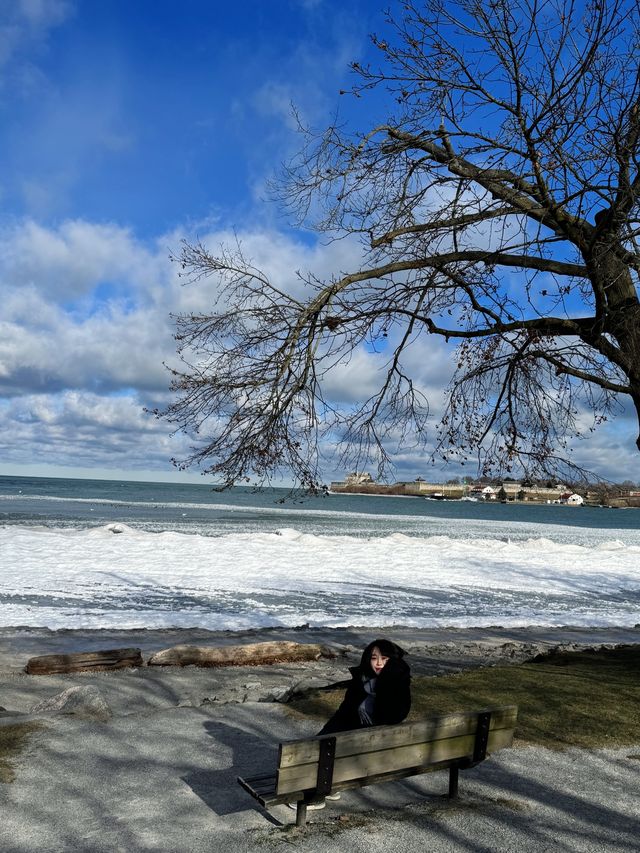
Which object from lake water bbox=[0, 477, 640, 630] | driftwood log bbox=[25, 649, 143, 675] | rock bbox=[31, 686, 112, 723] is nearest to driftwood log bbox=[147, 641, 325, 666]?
driftwood log bbox=[25, 649, 143, 675]

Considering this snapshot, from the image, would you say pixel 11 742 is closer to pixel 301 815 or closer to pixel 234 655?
pixel 301 815

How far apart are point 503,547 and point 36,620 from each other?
22.1m

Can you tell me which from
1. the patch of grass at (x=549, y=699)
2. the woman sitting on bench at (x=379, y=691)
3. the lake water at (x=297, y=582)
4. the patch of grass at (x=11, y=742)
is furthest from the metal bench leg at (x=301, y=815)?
the lake water at (x=297, y=582)

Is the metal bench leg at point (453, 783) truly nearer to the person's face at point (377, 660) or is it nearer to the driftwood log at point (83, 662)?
the person's face at point (377, 660)

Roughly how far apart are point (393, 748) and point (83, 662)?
5.92m

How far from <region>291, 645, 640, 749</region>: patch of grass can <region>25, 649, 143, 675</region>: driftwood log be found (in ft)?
9.99

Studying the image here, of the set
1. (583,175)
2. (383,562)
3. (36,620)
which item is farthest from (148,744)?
(383,562)

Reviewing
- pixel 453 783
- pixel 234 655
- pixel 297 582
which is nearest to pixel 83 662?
pixel 234 655

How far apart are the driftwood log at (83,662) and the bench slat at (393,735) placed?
571cm

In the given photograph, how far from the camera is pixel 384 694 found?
4789 mm

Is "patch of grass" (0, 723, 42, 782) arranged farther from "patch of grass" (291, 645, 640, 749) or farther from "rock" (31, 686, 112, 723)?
"patch of grass" (291, 645, 640, 749)

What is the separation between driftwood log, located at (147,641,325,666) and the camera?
378 inches

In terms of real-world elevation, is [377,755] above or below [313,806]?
above

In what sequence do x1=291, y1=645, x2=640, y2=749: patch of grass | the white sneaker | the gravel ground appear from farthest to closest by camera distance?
x1=291, y1=645, x2=640, y2=749: patch of grass < the white sneaker < the gravel ground
